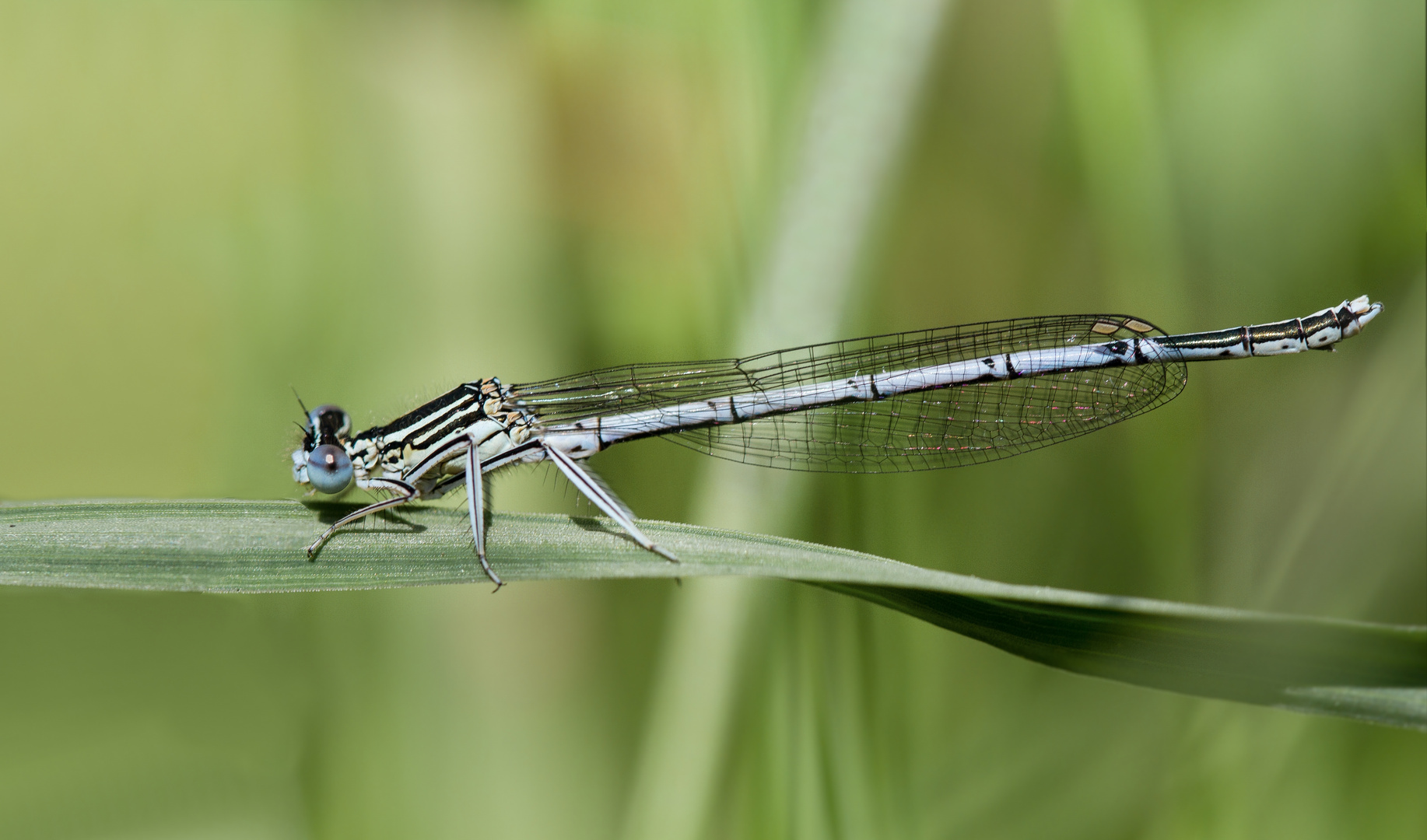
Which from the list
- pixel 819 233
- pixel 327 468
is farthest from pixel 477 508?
pixel 819 233

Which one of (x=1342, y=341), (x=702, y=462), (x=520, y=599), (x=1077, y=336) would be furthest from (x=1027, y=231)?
(x=520, y=599)

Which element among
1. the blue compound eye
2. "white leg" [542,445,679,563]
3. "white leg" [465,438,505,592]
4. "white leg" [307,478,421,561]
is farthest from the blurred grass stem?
the blue compound eye

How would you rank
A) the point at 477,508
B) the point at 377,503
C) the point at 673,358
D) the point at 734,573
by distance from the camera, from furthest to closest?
the point at 673,358, the point at 377,503, the point at 477,508, the point at 734,573

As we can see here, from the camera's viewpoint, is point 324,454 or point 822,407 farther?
point 822,407

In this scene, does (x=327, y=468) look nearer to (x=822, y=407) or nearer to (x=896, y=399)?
(x=822, y=407)

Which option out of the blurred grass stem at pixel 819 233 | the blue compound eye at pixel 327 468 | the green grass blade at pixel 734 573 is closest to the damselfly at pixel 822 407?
the blue compound eye at pixel 327 468

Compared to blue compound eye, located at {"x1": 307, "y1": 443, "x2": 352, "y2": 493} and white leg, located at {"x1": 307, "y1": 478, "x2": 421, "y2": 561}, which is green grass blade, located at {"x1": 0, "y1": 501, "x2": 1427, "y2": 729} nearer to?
white leg, located at {"x1": 307, "y1": 478, "x2": 421, "y2": 561}
